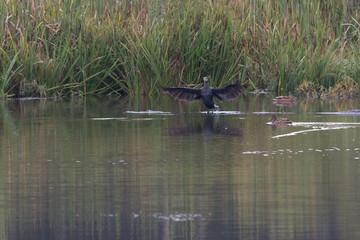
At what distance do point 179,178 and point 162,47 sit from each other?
46.1 ft

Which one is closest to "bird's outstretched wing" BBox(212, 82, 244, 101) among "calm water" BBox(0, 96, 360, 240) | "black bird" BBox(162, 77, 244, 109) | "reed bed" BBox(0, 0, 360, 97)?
"black bird" BBox(162, 77, 244, 109)

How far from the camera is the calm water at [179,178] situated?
24.4 feet

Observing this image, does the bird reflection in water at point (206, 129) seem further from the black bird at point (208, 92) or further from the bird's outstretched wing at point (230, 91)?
the bird's outstretched wing at point (230, 91)

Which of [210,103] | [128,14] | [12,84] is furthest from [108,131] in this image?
[128,14]

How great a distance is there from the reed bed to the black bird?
14.8ft

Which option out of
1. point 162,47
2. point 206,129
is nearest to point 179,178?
point 206,129

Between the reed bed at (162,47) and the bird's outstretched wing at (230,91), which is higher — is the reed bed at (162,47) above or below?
above

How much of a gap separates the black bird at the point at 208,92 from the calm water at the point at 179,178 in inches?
34.0

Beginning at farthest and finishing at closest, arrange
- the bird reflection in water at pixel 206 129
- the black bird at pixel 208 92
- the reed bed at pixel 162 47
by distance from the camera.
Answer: the reed bed at pixel 162 47 → the black bird at pixel 208 92 → the bird reflection in water at pixel 206 129

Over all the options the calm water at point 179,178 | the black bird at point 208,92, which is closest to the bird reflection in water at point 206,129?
the calm water at point 179,178

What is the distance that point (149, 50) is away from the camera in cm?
2359

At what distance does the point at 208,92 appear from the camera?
18250 mm

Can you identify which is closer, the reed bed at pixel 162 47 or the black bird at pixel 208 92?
the black bird at pixel 208 92

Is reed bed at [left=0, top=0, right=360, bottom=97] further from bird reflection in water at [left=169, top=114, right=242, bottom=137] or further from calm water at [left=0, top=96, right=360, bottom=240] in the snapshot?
bird reflection in water at [left=169, top=114, right=242, bottom=137]
